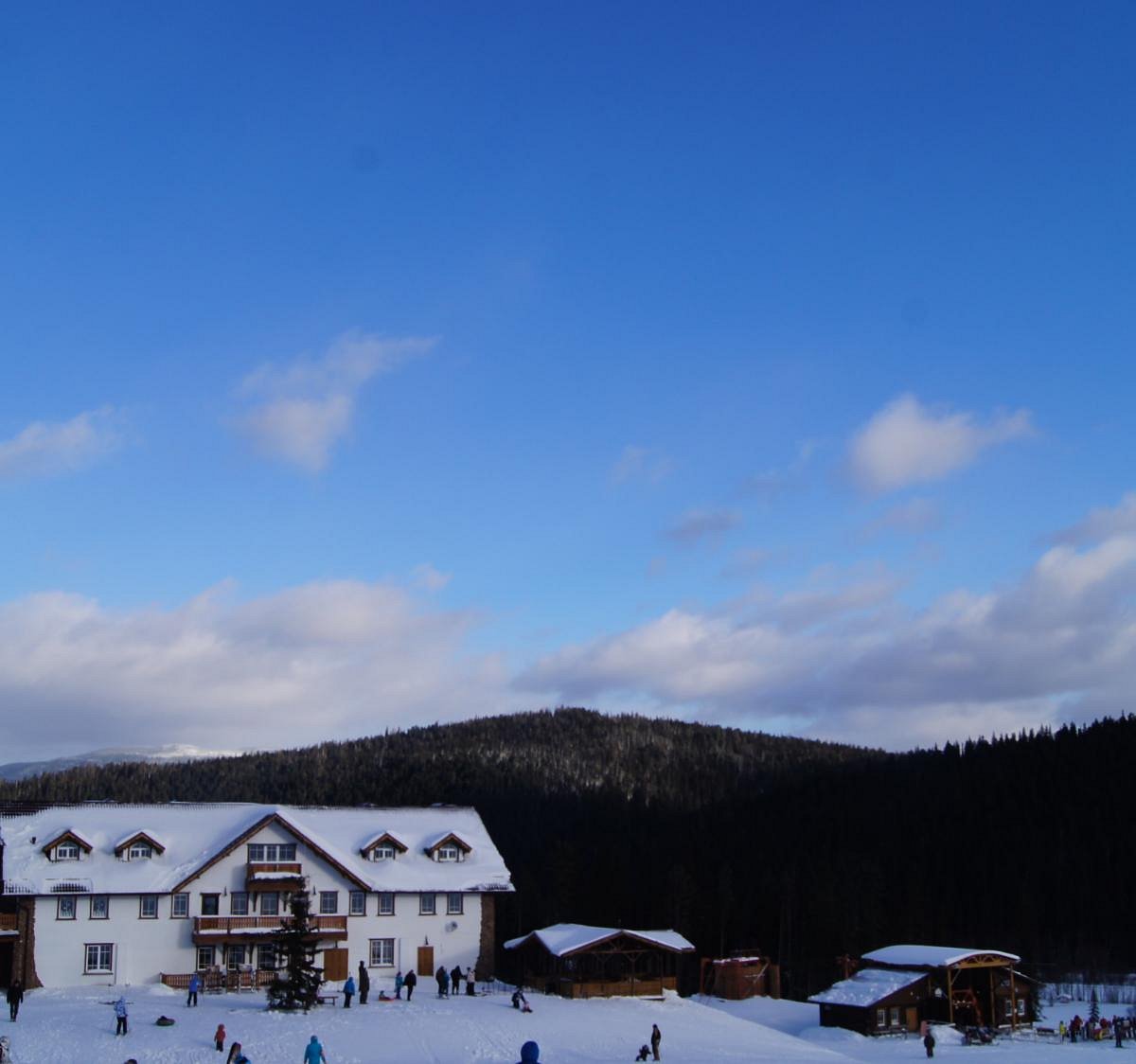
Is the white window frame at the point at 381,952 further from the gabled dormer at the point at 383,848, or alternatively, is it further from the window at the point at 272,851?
the window at the point at 272,851

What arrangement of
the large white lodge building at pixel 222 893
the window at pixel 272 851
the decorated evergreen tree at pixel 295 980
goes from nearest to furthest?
the decorated evergreen tree at pixel 295 980, the large white lodge building at pixel 222 893, the window at pixel 272 851

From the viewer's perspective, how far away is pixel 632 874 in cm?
12331

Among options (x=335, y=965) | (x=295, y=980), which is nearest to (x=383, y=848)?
(x=335, y=965)

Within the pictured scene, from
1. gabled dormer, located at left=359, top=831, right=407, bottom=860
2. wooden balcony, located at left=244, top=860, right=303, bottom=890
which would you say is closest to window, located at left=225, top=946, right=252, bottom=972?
wooden balcony, located at left=244, top=860, right=303, bottom=890

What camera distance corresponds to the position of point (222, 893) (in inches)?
2522

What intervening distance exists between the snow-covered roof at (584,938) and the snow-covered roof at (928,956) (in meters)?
11.1

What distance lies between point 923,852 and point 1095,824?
2081cm

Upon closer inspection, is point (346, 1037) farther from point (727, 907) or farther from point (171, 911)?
point (727, 907)

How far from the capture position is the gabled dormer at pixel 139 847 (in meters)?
64.3

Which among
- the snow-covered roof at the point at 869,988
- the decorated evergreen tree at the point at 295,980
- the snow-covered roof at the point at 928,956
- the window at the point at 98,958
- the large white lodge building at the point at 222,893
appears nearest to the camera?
the decorated evergreen tree at the point at 295,980

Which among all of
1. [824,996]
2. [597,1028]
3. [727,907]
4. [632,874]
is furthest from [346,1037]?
[632,874]

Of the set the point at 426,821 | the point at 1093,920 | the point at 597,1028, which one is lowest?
the point at 1093,920

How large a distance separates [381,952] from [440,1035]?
21.1m

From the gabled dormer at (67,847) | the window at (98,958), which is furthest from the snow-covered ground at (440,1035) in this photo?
the gabled dormer at (67,847)
